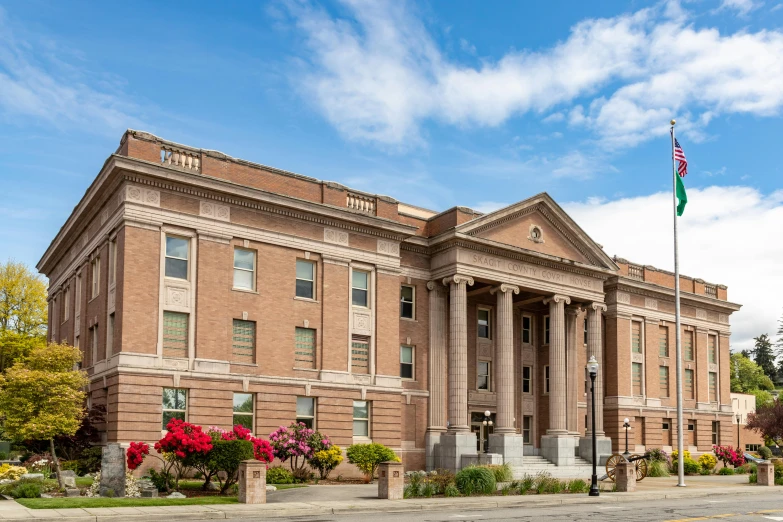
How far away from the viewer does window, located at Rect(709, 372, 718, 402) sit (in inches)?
2420

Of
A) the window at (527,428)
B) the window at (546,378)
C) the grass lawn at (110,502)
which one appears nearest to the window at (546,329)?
the window at (546,378)

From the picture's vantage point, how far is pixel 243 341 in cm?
3578

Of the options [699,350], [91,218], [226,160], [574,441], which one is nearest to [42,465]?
[91,218]

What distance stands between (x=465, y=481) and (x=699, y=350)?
3680 cm

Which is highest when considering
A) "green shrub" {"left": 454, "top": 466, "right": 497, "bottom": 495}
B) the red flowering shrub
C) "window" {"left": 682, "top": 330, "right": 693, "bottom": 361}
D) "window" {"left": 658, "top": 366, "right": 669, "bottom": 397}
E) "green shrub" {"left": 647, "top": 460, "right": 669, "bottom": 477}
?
"window" {"left": 682, "top": 330, "right": 693, "bottom": 361}

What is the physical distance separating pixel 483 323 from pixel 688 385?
20.0m

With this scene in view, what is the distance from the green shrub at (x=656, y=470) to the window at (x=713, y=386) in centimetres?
1446

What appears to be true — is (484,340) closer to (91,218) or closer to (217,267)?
(217,267)

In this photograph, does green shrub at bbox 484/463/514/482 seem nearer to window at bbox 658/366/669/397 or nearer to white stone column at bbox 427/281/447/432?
white stone column at bbox 427/281/447/432

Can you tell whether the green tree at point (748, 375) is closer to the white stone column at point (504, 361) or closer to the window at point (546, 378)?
the window at point (546, 378)

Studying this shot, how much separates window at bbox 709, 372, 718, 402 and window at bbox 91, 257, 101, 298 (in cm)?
4491

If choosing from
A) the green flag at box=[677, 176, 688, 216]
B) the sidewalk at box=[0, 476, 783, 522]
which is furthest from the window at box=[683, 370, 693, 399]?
the sidewalk at box=[0, 476, 783, 522]

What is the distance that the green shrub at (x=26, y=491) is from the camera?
24969 millimetres

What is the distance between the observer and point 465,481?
2914 cm
